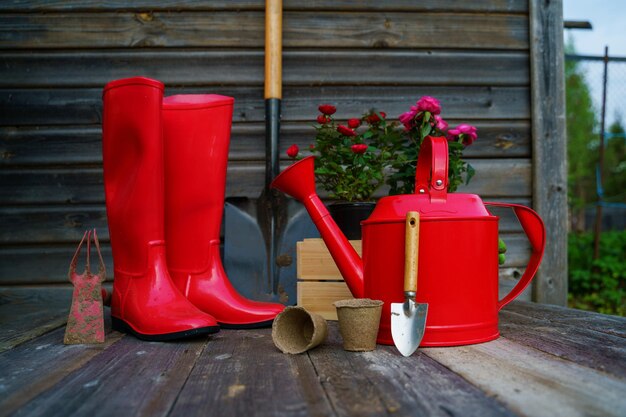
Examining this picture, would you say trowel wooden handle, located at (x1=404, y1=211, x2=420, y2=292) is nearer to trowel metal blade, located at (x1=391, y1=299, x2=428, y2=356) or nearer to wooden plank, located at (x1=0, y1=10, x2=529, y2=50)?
trowel metal blade, located at (x1=391, y1=299, x2=428, y2=356)

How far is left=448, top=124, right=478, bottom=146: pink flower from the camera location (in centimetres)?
170

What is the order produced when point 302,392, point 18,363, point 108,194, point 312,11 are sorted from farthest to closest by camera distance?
point 312,11 → point 108,194 → point 18,363 → point 302,392

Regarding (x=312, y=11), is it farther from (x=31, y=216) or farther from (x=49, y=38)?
(x=31, y=216)

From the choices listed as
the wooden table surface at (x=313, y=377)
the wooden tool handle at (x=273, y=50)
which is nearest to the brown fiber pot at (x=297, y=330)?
the wooden table surface at (x=313, y=377)

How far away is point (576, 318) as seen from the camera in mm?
1506

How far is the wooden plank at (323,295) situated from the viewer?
63.6 inches

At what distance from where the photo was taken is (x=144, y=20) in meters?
2.16

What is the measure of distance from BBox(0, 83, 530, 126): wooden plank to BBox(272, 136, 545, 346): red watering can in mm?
1047

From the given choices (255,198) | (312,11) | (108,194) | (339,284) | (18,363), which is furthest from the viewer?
(312,11)

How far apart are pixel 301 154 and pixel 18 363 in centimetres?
134

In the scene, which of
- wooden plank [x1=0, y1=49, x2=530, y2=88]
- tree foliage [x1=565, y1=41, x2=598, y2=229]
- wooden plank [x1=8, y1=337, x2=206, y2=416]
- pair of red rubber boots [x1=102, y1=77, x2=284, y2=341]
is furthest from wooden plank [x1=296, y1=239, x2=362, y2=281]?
tree foliage [x1=565, y1=41, x2=598, y2=229]

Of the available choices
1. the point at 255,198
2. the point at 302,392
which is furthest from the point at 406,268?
the point at 255,198

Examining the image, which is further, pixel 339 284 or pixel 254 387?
pixel 339 284

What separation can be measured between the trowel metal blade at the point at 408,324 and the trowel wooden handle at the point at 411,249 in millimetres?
38
